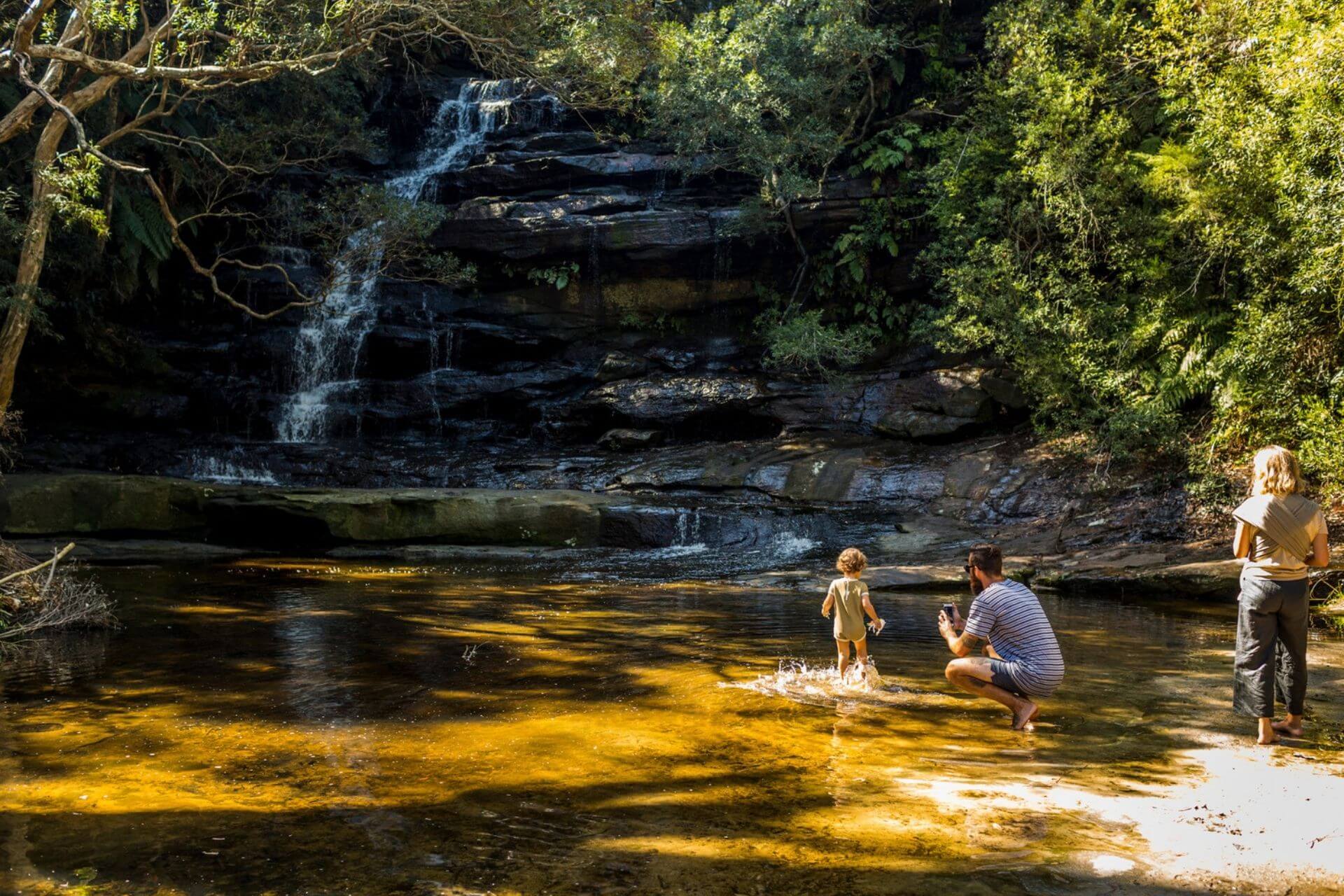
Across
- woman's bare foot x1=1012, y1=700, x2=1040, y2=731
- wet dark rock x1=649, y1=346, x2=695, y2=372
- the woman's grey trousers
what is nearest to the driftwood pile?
woman's bare foot x1=1012, y1=700, x2=1040, y2=731

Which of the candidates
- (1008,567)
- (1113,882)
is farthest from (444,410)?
(1113,882)

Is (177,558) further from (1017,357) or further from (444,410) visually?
(1017,357)

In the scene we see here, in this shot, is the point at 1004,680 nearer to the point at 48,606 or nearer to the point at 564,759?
the point at 564,759

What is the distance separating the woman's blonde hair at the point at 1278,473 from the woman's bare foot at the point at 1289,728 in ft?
4.28

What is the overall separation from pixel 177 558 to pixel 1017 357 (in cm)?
1412

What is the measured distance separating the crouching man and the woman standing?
104 cm

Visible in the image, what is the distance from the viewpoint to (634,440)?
68.7ft

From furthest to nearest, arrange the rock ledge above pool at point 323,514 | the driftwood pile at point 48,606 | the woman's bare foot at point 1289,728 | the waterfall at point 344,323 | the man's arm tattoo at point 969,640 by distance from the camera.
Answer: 1. the waterfall at point 344,323
2. the rock ledge above pool at point 323,514
3. the driftwood pile at point 48,606
4. the man's arm tattoo at point 969,640
5. the woman's bare foot at point 1289,728

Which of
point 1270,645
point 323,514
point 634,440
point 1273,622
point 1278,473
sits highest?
point 634,440

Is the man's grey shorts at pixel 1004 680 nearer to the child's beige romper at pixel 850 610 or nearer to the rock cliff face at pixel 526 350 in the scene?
the child's beige romper at pixel 850 610

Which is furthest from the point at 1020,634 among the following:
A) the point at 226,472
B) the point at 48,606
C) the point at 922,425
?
the point at 226,472

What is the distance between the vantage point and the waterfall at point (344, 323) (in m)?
21.9

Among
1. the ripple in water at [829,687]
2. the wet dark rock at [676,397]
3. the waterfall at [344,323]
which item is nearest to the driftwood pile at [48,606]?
the ripple in water at [829,687]

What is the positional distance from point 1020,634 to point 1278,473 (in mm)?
1660
